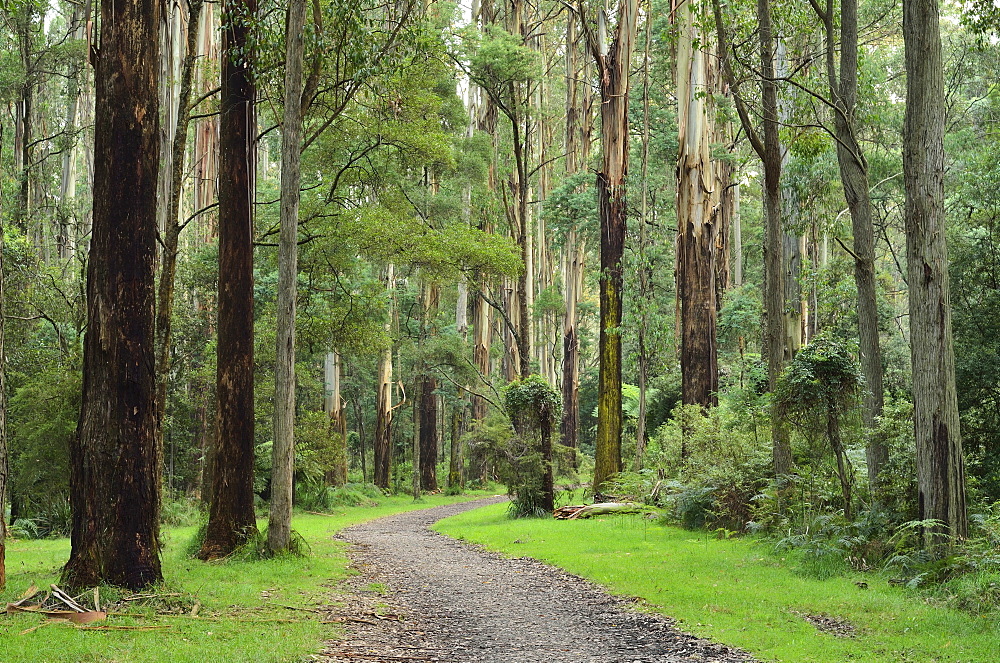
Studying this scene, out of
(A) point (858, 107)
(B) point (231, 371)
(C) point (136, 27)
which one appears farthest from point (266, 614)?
(A) point (858, 107)

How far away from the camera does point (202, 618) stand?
282 inches

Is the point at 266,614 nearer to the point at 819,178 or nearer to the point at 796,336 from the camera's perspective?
the point at 796,336

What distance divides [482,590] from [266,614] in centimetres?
262

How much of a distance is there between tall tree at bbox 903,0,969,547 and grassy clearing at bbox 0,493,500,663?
582cm

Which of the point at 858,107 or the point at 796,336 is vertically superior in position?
the point at 858,107

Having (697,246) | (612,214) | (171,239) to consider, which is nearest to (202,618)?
(171,239)

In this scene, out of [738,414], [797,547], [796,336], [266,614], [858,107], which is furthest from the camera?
[738,414]

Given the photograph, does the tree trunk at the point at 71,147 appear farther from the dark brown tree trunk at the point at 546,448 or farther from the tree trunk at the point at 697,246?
the tree trunk at the point at 697,246

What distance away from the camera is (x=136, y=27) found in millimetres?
8469

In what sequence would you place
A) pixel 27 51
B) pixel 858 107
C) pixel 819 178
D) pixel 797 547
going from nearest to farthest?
pixel 797 547
pixel 858 107
pixel 819 178
pixel 27 51

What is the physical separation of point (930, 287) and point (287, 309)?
7.35 metres

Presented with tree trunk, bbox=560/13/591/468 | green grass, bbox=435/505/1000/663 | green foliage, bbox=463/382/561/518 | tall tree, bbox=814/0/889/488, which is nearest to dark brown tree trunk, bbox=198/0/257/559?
green grass, bbox=435/505/1000/663

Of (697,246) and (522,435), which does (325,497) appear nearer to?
(522,435)

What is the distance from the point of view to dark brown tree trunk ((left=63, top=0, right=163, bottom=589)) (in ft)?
25.8
